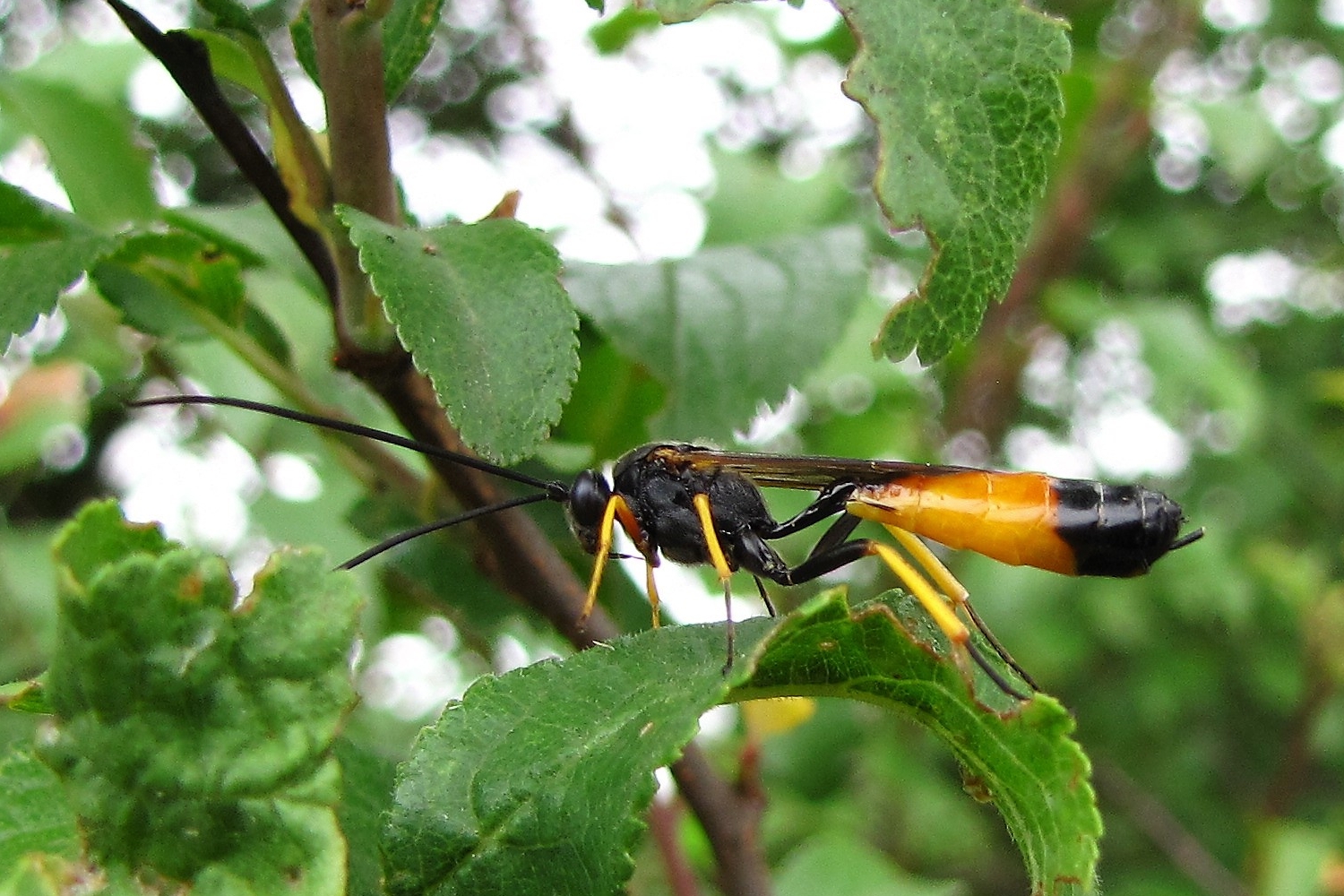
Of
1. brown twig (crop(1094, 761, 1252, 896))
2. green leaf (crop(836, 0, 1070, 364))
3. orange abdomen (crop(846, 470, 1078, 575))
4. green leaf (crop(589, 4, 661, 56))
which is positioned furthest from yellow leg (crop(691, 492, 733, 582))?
brown twig (crop(1094, 761, 1252, 896))

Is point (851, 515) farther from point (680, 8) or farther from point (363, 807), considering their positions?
point (680, 8)

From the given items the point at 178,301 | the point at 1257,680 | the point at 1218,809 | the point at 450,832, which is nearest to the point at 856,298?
the point at 178,301

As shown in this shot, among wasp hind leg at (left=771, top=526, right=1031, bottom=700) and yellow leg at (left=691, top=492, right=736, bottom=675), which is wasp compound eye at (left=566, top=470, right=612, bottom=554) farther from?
wasp hind leg at (left=771, top=526, right=1031, bottom=700)

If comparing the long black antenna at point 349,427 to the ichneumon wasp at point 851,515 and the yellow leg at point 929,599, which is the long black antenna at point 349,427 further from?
the yellow leg at point 929,599

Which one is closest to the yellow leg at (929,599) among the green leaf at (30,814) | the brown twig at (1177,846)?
the green leaf at (30,814)

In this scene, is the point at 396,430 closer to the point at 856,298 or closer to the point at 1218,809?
the point at 856,298
